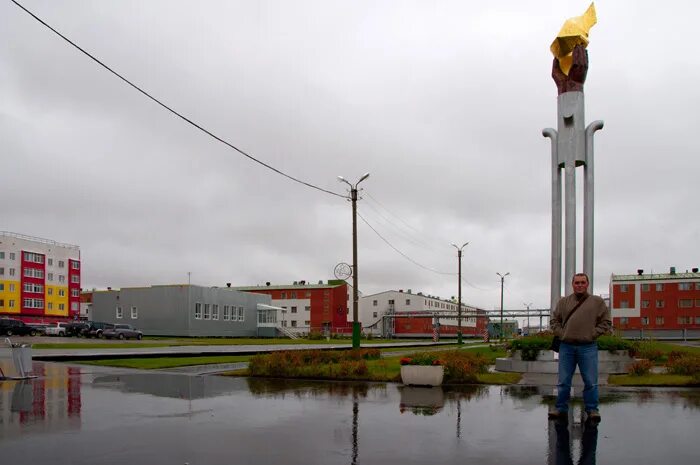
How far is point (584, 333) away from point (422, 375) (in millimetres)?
6136

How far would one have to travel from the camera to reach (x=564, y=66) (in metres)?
22.6

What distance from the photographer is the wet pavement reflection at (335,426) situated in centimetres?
716

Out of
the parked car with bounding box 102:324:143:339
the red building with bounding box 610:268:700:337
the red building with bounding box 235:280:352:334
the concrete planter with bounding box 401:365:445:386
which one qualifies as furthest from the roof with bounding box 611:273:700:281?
the concrete planter with bounding box 401:365:445:386

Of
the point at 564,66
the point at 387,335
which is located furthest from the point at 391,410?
the point at 387,335

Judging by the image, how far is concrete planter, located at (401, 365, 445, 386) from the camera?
1454 centimetres

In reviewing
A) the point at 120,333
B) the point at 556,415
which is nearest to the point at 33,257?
the point at 120,333

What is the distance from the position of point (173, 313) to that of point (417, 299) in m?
67.7

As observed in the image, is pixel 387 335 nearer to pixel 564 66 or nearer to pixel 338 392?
pixel 564 66

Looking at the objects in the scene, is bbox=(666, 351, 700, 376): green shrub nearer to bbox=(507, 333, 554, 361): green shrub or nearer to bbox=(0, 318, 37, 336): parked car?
bbox=(507, 333, 554, 361): green shrub

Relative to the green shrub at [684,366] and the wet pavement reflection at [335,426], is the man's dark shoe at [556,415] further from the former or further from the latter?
the green shrub at [684,366]

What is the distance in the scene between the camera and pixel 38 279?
10612 cm

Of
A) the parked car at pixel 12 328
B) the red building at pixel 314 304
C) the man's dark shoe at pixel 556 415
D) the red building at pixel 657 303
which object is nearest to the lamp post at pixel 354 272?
the man's dark shoe at pixel 556 415

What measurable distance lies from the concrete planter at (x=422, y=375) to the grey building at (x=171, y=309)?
2487 inches

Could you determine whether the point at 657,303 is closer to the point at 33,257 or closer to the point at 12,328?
the point at 12,328
